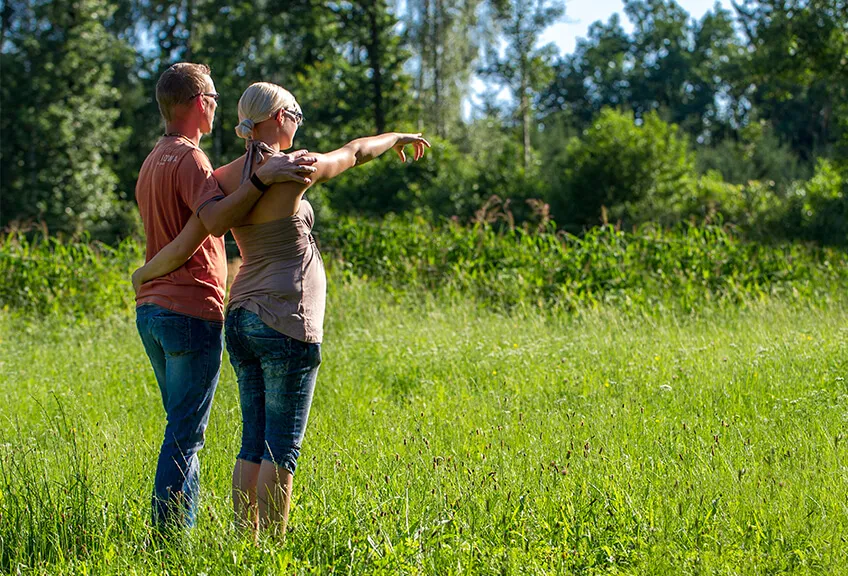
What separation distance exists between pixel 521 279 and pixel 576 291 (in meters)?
0.68

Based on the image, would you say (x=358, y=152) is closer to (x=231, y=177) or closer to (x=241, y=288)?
(x=231, y=177)

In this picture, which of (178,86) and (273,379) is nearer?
(273,379)

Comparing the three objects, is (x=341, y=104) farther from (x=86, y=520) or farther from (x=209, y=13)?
(x=86, y=520)

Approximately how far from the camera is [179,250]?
3451mm

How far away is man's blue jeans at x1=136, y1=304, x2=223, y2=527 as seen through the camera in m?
→ 3.47

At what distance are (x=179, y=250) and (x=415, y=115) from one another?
28.2 metres

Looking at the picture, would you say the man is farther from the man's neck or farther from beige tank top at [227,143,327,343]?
beige tank top at [227,143,327,343]

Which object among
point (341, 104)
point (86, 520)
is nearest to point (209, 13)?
point (341, 104)

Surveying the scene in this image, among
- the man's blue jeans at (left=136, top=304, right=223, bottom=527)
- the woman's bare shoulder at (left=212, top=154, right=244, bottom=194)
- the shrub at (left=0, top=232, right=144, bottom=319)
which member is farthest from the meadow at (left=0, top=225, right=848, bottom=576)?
the shrub at (left=0, top=232, right=144, bottom=319)

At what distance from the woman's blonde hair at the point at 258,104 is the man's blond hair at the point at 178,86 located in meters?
0.30

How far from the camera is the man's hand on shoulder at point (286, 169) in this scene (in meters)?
3.23

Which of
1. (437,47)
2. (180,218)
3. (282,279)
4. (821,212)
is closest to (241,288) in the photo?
(282,279)

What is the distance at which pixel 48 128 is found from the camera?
30094 millimetres

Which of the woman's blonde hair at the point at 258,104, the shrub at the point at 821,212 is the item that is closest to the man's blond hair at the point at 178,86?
the woman's blonde hair at the point at 258,104
